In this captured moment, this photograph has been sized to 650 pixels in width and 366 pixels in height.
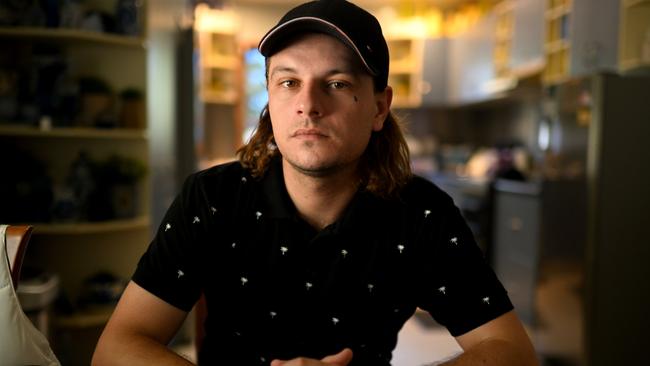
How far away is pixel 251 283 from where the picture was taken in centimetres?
123

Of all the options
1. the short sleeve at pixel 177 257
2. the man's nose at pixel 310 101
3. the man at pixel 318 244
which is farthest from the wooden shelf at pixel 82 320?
the man's nose at pixel 310 101

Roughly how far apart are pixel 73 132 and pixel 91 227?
0.44m

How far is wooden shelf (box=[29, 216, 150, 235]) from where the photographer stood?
2896 millimetres

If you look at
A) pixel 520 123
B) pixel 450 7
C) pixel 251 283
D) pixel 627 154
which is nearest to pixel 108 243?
pixel 251 283

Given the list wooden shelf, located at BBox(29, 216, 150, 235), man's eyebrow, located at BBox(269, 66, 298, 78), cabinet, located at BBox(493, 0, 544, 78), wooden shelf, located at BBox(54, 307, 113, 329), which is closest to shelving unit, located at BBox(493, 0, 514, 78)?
cabinet, located at BBox(493, 0, 544, 78)

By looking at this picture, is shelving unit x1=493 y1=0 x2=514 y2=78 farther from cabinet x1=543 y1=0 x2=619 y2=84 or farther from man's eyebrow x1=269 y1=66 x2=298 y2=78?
man's eyebrow x1=269 y1=66 x2=298 y2=78

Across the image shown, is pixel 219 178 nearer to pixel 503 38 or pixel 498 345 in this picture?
pixel 498 345

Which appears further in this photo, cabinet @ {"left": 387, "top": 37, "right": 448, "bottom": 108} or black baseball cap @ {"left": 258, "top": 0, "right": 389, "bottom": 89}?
cabinet @ {"left": 387, "top": 37, "right": 448, "bottom": 108}

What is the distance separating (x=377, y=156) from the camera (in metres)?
1.35

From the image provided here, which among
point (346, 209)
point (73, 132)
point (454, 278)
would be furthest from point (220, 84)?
point (454, 278)

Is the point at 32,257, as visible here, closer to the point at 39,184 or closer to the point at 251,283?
the point at 39,184

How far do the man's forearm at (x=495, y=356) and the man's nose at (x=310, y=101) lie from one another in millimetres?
474

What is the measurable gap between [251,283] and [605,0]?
2.86 meters

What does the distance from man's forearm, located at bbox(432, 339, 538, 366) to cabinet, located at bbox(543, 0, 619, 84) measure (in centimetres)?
258
